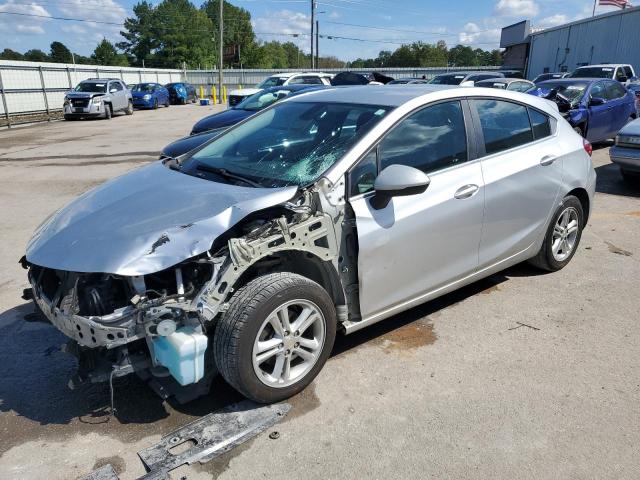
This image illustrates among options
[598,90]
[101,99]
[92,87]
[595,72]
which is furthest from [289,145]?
[92,87]

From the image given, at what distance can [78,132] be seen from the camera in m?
18.3

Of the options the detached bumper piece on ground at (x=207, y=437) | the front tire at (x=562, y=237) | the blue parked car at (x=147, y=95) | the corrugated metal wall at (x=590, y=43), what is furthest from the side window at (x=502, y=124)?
the corrugated metal wall at (x=590, y=43)

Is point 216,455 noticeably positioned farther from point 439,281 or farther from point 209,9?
point 209,9

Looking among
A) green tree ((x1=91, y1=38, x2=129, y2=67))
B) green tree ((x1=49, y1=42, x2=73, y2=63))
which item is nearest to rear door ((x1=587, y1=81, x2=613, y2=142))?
green tree ((x1=91, y1=38, x2=129, y2=67))

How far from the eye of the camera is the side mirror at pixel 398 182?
2.98 metres

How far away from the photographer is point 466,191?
3586 mm

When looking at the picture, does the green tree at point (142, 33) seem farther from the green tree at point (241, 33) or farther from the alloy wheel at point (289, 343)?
the alloy wheel at point (289, 343)

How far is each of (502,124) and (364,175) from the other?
1.52 metres

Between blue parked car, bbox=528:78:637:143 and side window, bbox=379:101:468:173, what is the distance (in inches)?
310

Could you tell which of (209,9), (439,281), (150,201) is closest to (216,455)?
(150,201)

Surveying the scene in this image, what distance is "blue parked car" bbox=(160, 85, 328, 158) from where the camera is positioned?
287 inches

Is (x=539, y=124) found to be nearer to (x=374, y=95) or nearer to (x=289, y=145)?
(x=374, y=95)

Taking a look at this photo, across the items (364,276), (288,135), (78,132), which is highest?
(288,135)

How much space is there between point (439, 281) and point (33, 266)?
2576 mm
